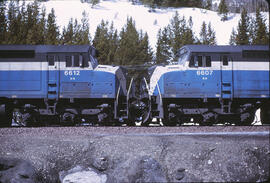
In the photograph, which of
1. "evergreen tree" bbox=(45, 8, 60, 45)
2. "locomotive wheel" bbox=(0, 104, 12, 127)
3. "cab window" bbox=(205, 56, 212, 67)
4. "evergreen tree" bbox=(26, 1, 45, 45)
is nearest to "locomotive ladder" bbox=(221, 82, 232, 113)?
"cab window" bbox=(205, 56, 212, 67)

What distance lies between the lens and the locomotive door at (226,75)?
988 cm

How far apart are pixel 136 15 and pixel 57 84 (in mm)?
37014

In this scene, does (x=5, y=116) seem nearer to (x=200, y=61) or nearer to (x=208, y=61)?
(x=200, y=61)

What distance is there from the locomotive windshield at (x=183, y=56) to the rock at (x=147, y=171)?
234 inches

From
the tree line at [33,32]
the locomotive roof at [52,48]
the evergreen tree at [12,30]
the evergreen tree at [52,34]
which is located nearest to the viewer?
the locomotive roof at [52,48]

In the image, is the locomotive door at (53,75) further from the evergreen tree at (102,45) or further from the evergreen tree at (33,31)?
the evergreen tree at (33,31)

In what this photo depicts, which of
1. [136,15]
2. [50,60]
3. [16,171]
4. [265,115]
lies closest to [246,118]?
[265,115]

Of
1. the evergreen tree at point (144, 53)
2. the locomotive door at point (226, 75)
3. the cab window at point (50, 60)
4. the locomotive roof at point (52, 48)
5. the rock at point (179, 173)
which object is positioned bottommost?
the rock at point (179, 173)

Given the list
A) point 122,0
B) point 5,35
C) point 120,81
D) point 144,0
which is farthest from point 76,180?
point 122,0

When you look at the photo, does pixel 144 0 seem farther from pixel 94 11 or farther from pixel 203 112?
pixel 203 112

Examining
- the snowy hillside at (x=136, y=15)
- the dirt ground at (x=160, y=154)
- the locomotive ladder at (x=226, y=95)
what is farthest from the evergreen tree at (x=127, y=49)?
the dirt ground at (x=160, y=154)

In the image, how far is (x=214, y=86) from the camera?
987 cm

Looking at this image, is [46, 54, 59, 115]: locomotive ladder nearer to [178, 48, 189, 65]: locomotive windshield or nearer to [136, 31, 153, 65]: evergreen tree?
[178, 48, 189, 65]: locomotive windshield

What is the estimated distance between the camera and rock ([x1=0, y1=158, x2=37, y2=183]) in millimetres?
4898
